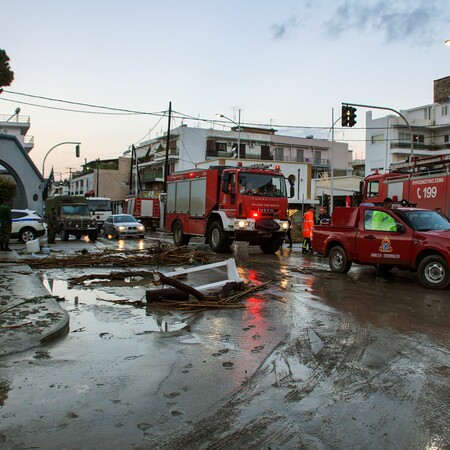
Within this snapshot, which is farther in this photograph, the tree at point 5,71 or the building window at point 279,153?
the building window at point 279,153

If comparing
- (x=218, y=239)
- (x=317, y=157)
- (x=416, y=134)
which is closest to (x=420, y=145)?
(x=416, y=134)

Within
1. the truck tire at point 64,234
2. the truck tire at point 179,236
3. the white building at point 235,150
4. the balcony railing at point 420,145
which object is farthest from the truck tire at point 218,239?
the balcony railing at point 420,145

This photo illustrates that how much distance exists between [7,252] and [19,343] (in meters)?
11.8

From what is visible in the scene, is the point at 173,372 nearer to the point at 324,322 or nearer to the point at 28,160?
the point at 324,322

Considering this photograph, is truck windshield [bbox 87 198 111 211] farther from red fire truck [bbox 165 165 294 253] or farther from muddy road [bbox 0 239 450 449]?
muddy road [bbox 0 239 450 449]

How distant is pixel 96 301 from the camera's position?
824 centimetres

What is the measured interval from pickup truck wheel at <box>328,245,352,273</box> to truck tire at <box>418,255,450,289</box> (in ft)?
6.86

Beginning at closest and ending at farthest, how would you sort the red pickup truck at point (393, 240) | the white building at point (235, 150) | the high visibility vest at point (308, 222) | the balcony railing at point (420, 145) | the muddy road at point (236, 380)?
the muddy road at point (236, 380), the red pickup truck at point (393, 240), the high visibility vest at point (308, 222), the balcony railing at point (420, 145), the white building at point (235, 150)

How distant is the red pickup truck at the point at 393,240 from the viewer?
9844 mm

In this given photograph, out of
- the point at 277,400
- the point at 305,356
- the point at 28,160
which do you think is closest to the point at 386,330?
the point at 305,356

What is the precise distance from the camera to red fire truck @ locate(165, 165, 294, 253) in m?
16.4

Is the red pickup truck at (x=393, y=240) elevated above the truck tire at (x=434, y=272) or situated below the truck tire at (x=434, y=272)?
above

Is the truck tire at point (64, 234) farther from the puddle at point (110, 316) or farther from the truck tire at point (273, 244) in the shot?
the puddle at point (110, 316)

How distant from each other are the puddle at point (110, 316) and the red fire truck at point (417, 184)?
10.3 meters
